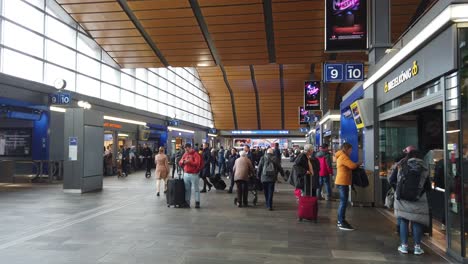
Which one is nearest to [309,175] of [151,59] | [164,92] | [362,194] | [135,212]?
[362,194]

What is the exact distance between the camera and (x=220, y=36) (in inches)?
653

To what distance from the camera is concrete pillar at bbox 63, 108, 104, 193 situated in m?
11.0

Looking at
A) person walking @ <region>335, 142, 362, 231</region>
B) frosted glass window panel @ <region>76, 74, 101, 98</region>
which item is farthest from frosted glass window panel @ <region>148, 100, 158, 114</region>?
person walking @ <region>335, 142, 362, 231</region>

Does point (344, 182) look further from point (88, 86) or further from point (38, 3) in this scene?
point (88, 86)

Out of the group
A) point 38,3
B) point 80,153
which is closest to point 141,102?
point 38,3

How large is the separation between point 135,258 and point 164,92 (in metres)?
22.0

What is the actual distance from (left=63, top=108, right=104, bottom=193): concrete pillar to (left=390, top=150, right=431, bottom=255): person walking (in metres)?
8.98

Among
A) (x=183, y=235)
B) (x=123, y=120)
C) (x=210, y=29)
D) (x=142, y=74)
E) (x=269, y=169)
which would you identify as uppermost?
(x=210, y=29)

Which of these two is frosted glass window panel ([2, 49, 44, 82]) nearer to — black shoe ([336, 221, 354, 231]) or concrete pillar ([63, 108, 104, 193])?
concrete pillar ([63, 108, 104, 193])

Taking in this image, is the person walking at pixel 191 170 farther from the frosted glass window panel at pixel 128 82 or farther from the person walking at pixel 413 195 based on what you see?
the frosted glass window panel at pixel 128 82

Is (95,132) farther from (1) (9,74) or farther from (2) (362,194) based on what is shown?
(2) (362,194)

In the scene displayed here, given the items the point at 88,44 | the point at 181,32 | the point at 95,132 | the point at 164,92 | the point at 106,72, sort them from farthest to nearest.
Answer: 1. the point at 164,92
2. the point at 106,72
3. the point at 88,44
4. the point at 181,32
5. the point at 95,132

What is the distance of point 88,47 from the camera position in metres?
17.6

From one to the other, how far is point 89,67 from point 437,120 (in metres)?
14.7
